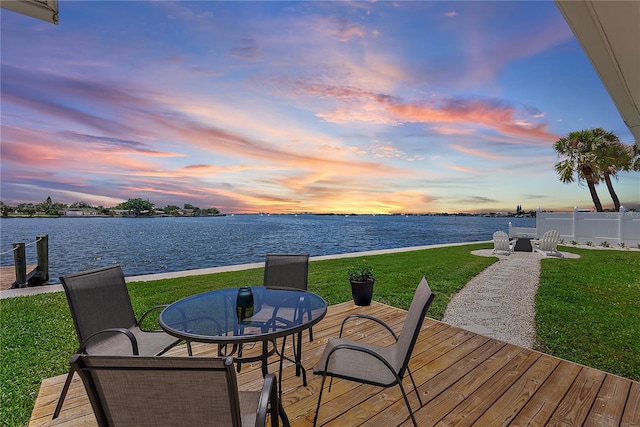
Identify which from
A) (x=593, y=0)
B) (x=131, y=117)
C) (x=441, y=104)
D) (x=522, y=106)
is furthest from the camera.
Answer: (x=131, y=117)

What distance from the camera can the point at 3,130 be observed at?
11844 mm

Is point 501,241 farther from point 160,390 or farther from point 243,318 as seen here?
point 160,390

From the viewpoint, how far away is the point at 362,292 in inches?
181

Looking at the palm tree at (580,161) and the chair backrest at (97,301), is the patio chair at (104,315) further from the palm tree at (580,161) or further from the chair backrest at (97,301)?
the palm tree at (580,161)

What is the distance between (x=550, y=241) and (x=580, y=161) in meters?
12.6

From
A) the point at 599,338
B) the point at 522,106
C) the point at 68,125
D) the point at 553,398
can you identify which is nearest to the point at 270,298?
the point at 553,398

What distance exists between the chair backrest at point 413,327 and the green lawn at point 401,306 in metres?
2.34

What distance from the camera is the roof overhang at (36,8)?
7.52 ft

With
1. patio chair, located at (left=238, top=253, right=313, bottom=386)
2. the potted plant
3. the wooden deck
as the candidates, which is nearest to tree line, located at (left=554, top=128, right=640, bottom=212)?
the potted plant

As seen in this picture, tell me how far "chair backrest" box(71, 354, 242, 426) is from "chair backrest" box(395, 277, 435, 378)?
1.13 m

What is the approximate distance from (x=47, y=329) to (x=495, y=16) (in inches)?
425

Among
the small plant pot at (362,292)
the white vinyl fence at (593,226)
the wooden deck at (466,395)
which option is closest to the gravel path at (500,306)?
the wooden deck at (466,395)

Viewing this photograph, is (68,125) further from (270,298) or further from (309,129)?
(270,298)

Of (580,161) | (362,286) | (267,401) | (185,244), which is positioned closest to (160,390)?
(267,401)
